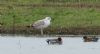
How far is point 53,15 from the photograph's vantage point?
34.5 m

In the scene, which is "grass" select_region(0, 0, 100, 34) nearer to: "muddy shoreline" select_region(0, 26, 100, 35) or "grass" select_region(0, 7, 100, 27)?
"grass" select_region(0, 7, 100, 27)

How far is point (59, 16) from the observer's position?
34.2 meters

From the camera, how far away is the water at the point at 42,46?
81.0ft

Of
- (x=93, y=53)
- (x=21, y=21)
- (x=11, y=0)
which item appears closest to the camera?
(x=93, y=53)

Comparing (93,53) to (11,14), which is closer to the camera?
(93,53)

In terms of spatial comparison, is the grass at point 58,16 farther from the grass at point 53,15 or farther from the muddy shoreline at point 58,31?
the muddy shoreline at point 58,31

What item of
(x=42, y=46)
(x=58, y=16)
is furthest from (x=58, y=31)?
(x=58, y=16)

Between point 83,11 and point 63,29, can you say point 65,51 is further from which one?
point 83,11

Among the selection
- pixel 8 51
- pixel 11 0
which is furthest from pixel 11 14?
pixel 8 51

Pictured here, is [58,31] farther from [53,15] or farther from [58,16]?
[53,15]

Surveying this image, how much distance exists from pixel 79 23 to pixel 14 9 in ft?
17.1

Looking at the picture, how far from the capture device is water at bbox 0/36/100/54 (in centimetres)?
2469

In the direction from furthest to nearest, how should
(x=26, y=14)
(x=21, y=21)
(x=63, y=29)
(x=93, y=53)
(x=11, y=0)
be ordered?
(x=11, y=0), (x=26, y=14), (x=21, y=21), (x=63, y=29), (x=93, y=53)

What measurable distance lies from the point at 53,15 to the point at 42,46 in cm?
843
